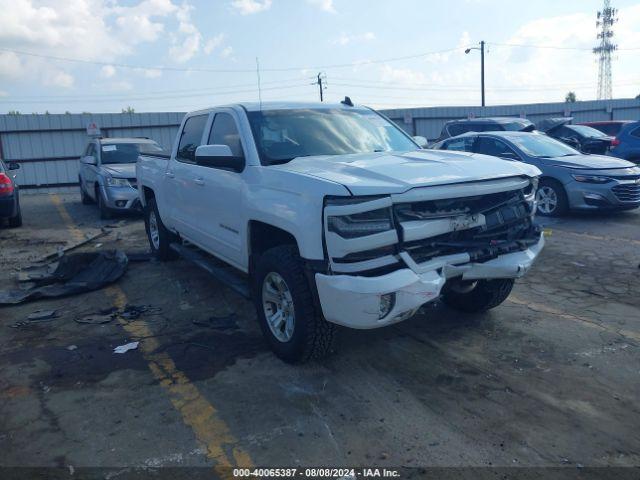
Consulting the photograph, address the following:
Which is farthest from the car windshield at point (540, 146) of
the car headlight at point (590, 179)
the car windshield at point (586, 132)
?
the car windshield at point (586, 132)

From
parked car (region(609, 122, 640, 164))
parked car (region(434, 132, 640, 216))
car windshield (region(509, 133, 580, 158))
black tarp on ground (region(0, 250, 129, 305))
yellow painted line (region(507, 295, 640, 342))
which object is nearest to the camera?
yellow painted line (region(507, 295, 640, 342))

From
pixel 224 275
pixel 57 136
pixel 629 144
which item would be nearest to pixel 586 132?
pixel 629 144

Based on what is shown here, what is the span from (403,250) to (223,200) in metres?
2.09

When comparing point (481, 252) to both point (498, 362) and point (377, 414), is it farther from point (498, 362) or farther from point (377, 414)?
point (377, 414)

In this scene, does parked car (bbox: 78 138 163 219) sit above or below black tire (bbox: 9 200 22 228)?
above

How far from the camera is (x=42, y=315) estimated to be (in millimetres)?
6008

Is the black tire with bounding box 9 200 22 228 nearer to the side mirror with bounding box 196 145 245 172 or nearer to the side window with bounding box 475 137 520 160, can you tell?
the side mirror with bounding box 196 145 245 172

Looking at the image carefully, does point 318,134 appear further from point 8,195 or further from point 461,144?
point 8,195

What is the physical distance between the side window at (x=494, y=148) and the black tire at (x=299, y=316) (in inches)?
308

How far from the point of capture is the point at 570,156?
1077 centimetres

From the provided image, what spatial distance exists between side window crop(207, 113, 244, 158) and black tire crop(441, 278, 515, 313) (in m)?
2.33

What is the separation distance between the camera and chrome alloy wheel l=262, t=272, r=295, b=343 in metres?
4.39

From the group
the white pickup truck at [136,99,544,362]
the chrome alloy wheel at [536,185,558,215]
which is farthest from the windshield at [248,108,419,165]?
the chrome alloy wheel at [536,185,558,215]

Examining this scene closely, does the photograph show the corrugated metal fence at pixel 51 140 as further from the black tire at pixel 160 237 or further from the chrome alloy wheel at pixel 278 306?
the chrome alloy wheel at pixel 278 306
